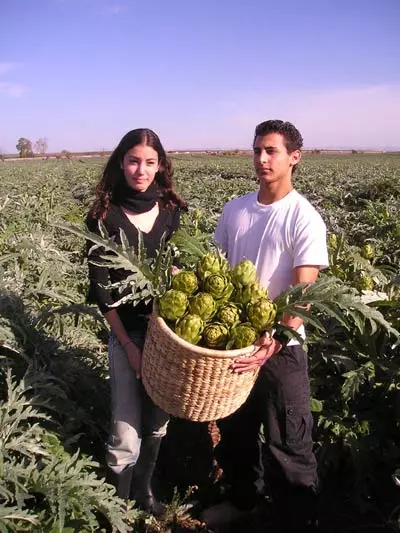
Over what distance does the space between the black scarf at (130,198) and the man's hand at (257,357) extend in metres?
0.89

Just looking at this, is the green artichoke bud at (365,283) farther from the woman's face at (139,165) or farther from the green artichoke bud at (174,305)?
the green artichoke bud at (174,305)

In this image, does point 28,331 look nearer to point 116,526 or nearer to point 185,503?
point 116,526

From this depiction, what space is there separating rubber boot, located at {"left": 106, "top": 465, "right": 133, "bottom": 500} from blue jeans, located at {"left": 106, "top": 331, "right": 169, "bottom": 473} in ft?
0.08

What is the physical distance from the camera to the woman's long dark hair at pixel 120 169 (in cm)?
237

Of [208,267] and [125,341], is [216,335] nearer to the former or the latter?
[208,267]

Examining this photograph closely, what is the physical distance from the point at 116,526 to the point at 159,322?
2.91 feet

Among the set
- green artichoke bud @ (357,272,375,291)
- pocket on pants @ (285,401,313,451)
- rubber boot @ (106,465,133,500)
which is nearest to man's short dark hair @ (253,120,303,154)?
pocket on pants @ (285,401,313,451)

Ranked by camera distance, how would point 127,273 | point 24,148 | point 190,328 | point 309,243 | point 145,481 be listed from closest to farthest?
point 190,328, point 309,243, point 127,273, point 145,481, point 24,148

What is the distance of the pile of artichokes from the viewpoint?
193 cm

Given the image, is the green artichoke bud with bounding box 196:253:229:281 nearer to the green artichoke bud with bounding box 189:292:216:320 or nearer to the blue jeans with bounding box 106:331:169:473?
the green artichoke bud with bounding box 189:292:216:320

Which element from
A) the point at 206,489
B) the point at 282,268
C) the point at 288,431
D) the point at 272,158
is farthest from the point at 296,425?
the point at 272,158

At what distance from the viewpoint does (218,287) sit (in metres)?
2.00

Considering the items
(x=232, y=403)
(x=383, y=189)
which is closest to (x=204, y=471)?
(x=232, y=403)

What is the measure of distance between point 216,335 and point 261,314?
0.18 m
